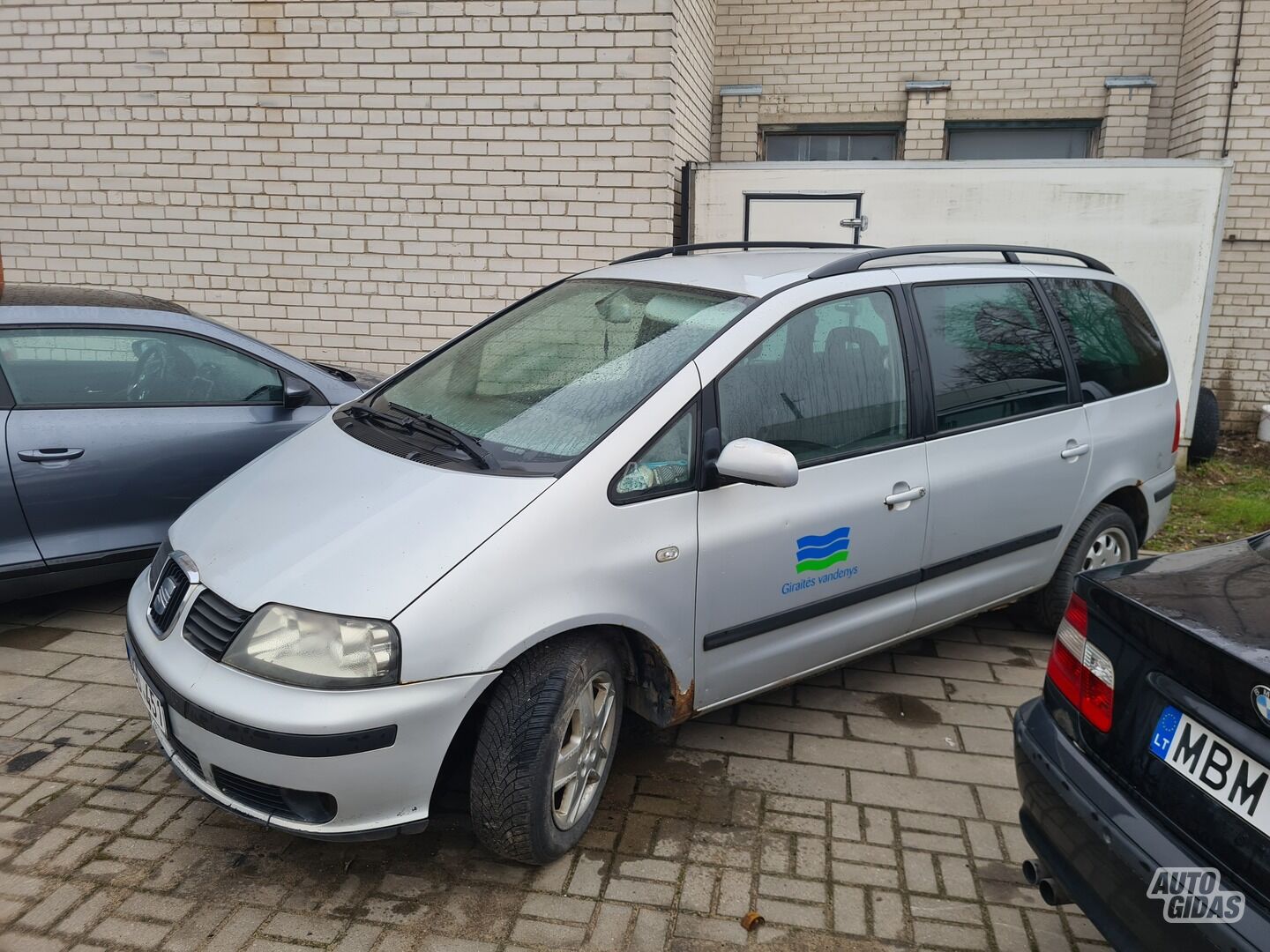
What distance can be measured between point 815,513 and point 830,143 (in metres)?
6.67

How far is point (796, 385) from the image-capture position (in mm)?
3238

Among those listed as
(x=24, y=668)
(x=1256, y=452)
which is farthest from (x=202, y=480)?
(x=1256, y=452)

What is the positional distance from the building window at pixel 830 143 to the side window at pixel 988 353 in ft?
17.2

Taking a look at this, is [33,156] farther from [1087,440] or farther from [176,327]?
[1087,440]

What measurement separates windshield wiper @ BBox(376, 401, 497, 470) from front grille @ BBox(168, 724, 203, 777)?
1.12m

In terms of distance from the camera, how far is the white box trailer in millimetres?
6539

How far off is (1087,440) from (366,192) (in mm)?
5117

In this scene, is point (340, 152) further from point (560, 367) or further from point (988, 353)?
point (988, 353)

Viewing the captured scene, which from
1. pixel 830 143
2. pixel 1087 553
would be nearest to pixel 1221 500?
pixel 1087 553

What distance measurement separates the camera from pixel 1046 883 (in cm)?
229

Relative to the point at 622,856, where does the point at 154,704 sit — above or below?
above

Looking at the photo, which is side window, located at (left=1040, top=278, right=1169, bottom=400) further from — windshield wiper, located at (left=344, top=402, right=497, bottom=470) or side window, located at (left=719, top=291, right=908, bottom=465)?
windshield wiper, located at (left=344, top=402, right=497, bottom=470)

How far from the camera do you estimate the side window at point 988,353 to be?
3639mm

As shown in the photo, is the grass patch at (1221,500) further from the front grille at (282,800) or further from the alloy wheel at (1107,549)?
the front grille at (282,800)
